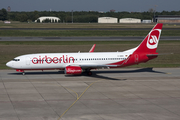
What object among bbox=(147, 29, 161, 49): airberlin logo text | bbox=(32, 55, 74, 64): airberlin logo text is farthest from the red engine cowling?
bbox=(147, 29, 161, 49): airberlin logo text

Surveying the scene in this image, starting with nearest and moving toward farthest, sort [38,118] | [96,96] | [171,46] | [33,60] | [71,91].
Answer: [38,118]
[96,96]
[71,91]
[33,60]
[171,46]

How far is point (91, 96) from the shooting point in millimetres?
30484

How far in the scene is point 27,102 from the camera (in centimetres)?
2788

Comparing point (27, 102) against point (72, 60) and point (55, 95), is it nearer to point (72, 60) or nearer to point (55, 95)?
point (55, 95)

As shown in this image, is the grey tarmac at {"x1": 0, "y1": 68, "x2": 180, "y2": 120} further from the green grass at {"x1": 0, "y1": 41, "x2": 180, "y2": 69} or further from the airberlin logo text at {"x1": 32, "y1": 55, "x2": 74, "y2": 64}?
the green grass at {"x1": 0, "y1": 41, "x2": 180, "y2": 69}

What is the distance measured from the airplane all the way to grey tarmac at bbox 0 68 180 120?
1528 millimetres

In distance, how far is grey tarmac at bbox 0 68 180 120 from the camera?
24203 mm

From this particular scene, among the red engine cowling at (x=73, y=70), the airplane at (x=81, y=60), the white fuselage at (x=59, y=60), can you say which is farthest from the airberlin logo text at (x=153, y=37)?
the red engine cowling at (x=73, y=70)

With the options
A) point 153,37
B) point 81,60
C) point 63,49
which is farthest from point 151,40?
point 63,49

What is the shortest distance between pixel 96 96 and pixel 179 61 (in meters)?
32.7

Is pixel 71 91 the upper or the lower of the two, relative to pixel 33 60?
lower

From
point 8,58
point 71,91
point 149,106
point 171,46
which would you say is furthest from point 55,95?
point 171,46

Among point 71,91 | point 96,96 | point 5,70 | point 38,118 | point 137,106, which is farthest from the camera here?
point 5,70

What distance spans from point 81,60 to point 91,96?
12.6m
